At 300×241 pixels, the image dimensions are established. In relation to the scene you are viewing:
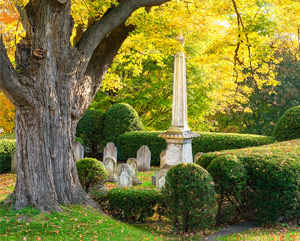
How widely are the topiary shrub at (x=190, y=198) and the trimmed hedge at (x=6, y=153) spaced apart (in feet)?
32.5

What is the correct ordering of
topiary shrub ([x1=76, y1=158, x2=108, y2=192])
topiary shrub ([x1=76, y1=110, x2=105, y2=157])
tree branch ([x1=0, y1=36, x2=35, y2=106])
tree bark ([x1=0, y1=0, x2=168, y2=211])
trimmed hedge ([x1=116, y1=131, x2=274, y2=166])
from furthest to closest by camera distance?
topiary shrub ([x1=76, y1=110, x2=105, y2=157])
trimmed hedge ([x1=116, y1=131, x2=274, y2=166])
topiary shrub ([x1=76, y1=158, x2=108, y2=192])
tree bark ([x1=0, y1=0, x2=168, y2=211])
tree branch ([x1=0, y1=36, x2=35, y2=106])

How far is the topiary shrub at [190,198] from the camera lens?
6.46 metres

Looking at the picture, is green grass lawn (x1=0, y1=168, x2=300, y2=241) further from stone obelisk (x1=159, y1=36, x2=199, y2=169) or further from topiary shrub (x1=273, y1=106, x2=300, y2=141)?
topiary shrub (x1=273, y1=106, x2=300, y2=141)

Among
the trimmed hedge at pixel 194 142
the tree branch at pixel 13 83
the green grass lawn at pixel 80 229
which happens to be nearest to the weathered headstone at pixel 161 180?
the green grass lawn at pixel 80 229

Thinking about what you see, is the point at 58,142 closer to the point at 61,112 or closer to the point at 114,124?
the point at 61,112

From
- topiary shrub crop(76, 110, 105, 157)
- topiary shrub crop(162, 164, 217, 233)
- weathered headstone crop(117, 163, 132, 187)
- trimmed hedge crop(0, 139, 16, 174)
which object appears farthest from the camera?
topiary shrub crop(76, 110, 105, 157)

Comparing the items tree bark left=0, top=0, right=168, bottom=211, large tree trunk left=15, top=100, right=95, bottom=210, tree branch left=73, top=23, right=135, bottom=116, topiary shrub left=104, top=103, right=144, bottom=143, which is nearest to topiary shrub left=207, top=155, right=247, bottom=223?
tree bark left=0, top=0, right=168, bottom=211

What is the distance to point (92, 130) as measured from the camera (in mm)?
18625

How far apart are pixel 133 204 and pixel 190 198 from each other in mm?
1541

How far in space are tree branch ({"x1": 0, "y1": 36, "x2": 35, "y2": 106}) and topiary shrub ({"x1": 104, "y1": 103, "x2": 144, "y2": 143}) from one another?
11.1 m

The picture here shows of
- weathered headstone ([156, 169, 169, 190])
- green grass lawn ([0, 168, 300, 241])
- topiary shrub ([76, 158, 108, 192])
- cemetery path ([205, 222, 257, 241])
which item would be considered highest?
topiary shrub ([76, 158, 108, 192])

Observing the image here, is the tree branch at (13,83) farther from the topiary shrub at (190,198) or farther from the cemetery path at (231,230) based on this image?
the cemetery path at (231,230)

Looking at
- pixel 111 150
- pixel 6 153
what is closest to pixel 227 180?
pixel 111 150

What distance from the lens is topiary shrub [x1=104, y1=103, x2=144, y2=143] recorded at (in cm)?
1773
